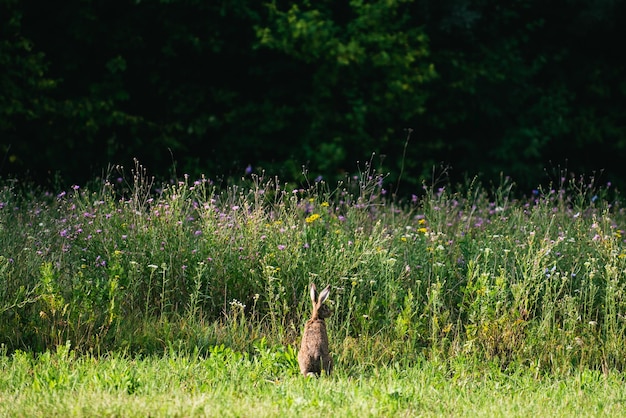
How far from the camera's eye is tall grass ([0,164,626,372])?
630 cm

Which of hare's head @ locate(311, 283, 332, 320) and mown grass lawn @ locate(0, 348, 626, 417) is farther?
hare's head @ locate(311, 283, 332, 320)

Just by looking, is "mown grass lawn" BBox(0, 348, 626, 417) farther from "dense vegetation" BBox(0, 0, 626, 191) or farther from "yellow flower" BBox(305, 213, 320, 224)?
"dense vegetation" BBox(0, 0, 626, 191)

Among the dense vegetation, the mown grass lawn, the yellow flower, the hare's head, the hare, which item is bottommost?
the mown grass lawn

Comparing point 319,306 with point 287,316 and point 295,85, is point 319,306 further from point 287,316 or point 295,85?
point 295,85

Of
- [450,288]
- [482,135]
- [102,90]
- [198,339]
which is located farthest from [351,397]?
[482,135]

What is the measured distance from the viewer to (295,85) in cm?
1451

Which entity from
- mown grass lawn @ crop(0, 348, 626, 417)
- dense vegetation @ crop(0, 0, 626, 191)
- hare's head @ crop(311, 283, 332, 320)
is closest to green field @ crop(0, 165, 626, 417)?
mown grass lawn @ crop(0, 348, 626, 417)

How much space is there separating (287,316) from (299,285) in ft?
0.93

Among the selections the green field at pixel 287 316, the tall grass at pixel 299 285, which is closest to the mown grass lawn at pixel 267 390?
the green field at pixel 287 316

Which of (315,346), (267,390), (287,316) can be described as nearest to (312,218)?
(287,316)

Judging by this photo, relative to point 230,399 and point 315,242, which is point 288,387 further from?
point 315,242

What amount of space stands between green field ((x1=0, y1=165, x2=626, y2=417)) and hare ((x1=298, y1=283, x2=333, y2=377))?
0.10 metres

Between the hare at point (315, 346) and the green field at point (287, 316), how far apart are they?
104 millimetres

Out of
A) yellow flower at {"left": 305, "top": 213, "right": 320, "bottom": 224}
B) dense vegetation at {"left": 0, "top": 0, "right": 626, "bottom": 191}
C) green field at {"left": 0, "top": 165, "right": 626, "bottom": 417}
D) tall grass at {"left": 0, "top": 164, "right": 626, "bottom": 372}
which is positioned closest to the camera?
green field at {"left": 0, "top": 165, "right": 626, "bottom": 417}
